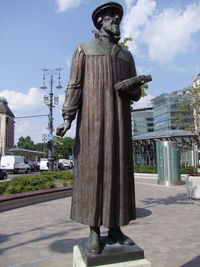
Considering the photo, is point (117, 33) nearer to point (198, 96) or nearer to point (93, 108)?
point (93, 108)

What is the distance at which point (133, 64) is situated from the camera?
2.98 meters

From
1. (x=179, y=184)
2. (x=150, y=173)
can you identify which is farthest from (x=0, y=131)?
(x=179, y=184)

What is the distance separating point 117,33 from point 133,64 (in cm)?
39

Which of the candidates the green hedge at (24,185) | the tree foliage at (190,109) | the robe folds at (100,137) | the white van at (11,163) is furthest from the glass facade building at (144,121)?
the robe folds at (100,137)

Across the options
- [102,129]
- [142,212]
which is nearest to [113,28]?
[102,129]

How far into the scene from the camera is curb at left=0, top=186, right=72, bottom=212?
912cm

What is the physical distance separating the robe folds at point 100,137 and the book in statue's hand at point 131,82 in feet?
0.24

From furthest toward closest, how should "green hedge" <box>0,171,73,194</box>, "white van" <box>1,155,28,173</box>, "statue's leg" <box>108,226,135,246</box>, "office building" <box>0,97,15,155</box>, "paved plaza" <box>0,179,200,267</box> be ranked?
1. "office building" <box>0,97,15,155</box>
2. "white van" <box>1,155,28,173</box>
3. "green hedge" <box>0,171,73,194</box>
4. "paved plaza" <box>0,179,200,267</box>
5. "statue's leg" <box>108,226,135,246</box>

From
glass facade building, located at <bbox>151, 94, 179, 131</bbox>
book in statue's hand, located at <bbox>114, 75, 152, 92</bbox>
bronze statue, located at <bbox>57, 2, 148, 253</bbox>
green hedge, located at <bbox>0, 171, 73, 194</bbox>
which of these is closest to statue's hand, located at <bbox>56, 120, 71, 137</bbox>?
bronze statue, located at <bbox>57, 2, 148, 253</bbox>

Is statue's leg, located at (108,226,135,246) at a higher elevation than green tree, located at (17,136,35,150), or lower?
lower

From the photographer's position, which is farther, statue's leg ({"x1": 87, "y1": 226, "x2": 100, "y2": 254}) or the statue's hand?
the statue's hand

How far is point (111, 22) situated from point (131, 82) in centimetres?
75

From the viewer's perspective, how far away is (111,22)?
2.81 m

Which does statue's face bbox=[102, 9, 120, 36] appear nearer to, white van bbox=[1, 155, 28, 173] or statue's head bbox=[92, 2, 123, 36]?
statue's head bbox=[92, 2, 123, 36]
